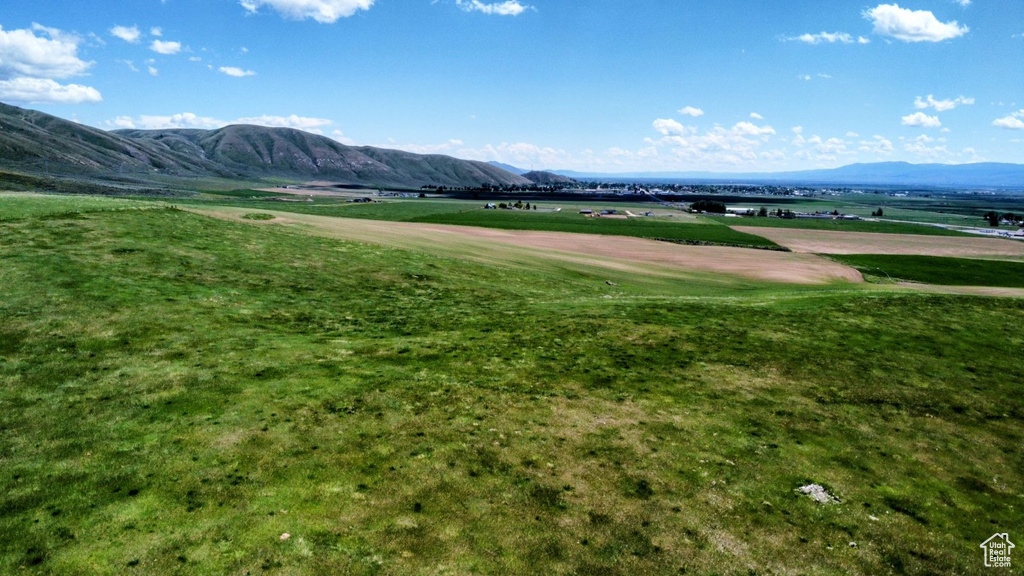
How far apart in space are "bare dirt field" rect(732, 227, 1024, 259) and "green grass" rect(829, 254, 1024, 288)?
29.8 feet

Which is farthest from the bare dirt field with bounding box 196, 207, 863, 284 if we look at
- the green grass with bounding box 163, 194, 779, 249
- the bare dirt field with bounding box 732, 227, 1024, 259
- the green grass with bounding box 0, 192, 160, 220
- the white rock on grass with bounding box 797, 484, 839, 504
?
the white rock on grass with bounding box 797, 484, 839, 504

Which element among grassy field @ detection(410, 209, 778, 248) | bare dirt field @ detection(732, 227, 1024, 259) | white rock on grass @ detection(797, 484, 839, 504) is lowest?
white rock on grass @ detection(797, 484, 839, 504)

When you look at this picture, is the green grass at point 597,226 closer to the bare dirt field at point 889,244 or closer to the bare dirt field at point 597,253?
the bare dirt field at point 889,244

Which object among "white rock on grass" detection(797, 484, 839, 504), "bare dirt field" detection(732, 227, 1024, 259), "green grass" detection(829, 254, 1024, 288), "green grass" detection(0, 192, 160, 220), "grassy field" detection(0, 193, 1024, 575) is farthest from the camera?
"bare dirt field" detection(732, 227, 1024, 259)

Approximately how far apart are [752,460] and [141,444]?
1854cm

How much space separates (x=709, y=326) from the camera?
33656 millimetres

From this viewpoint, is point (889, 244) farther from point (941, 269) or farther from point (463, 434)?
point (463, 434)

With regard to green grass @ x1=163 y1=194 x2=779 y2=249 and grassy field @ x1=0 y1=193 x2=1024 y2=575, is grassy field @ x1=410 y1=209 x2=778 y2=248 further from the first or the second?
grassy field @ x1=0 y1=193 x2=1024 y2=575

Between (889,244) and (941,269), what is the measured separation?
1574 inches

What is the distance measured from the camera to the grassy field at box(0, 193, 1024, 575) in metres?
12.2

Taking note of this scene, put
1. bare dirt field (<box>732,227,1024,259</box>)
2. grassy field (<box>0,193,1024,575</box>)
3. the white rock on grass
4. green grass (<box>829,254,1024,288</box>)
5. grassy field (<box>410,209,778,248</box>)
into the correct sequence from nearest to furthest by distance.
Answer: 1. grassy field (<box>0,193,1024,575</box>)
2. the white rock on grass
3. green grass (<box>829,254,1024,288</box>)
4. bare dirt field (<box>732,227,1024,259</box>)
5. grassy field (<box>410,209,778,248</box>)

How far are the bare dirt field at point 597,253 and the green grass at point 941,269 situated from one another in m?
7.11

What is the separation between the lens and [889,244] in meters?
123

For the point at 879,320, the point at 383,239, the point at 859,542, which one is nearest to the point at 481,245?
the point at 383,239
